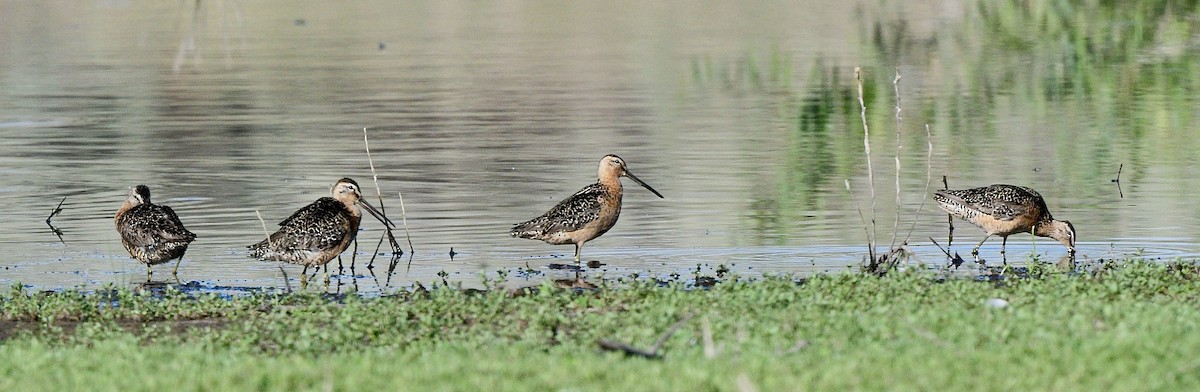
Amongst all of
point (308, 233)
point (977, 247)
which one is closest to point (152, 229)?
point (308, 233)

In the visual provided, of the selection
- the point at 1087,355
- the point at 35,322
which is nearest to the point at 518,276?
the point at 35,322

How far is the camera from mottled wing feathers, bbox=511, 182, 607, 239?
656 inches

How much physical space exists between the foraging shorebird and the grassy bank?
254 centimetres

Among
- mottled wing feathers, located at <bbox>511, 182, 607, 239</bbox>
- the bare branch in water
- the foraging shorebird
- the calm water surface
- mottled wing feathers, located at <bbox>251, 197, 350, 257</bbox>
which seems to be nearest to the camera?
the bare branch in water

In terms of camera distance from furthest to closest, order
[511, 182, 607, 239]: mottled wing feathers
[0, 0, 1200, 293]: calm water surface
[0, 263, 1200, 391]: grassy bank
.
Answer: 1. [0, 0, 1200, 293]: calm water surface
2. [511, 182, 607, 239]: mottled wing feathers
3. [0, 263, 1200, 391]: grassy bank

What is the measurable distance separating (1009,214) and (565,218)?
395 cm

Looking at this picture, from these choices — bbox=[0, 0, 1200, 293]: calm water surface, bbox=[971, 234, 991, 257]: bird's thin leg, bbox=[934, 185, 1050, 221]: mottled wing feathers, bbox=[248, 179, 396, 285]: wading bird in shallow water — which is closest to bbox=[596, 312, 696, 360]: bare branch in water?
bbox=[0, 0, 1200, 293]: calm water surface

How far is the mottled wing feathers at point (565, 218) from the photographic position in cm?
1666

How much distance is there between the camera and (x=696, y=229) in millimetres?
17781

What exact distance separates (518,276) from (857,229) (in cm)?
371

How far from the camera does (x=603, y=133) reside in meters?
26.6

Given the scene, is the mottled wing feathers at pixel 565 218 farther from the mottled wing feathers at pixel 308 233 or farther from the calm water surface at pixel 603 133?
the mottled wing feathers at pixel 308 233

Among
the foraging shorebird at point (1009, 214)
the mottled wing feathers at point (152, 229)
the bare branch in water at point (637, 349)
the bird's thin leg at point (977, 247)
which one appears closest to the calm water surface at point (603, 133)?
the bird's thin leg at point (977, 247)

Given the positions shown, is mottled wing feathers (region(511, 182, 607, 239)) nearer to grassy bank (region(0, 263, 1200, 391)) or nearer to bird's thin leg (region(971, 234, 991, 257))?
grassy bank (region(0, 263, 1200, 391))
